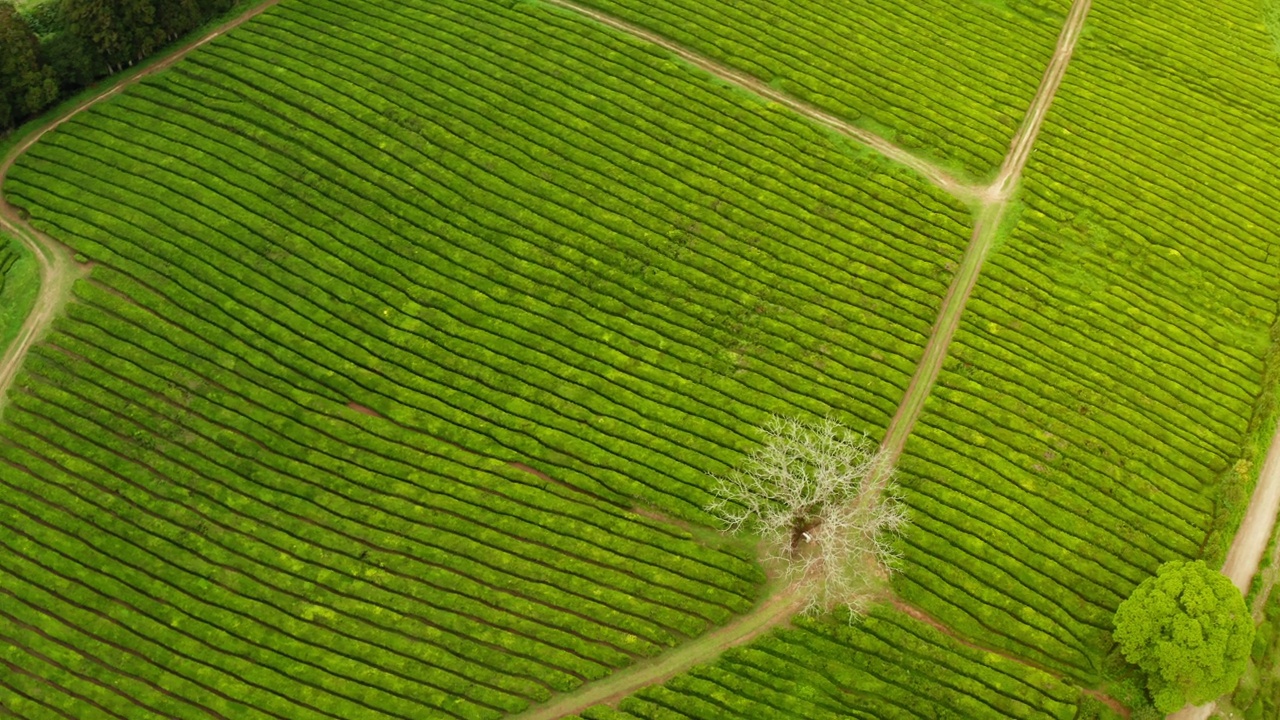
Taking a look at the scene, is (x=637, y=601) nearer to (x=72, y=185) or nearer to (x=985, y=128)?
(x=985, y=128)

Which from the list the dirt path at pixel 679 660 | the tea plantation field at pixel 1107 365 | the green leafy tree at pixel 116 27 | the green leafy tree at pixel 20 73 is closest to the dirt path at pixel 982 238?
the tea plantation field at pixel 1107 365

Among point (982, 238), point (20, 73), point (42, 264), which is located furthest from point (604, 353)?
point (20, 73)

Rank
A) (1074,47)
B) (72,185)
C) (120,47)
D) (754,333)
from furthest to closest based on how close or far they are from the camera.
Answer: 1. (1074,47)
2. (120,47)
3. (72,185)
4. (754,333)

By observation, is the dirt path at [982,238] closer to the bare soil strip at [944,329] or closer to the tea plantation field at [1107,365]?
the bare soil strip at [944,329]

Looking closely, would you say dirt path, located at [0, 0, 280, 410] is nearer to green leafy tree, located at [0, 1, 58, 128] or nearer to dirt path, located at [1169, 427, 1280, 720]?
green leafy tree, located at [0, 1, 58, 128]

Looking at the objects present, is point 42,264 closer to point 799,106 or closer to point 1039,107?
point 799,106

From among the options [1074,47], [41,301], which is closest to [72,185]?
[41,301]
